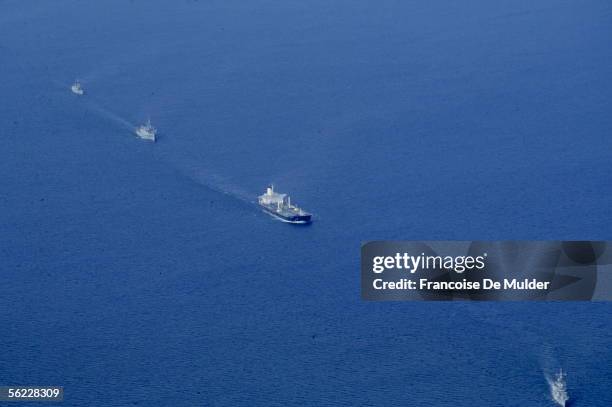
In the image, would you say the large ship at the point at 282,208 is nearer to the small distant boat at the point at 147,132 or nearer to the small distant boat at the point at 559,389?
the small distant boat at the point at 147,132

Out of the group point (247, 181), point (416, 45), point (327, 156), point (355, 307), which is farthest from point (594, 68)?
point (355, 307)

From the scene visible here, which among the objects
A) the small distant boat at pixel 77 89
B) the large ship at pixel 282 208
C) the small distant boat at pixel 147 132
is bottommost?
the large ship at pixel 282 208

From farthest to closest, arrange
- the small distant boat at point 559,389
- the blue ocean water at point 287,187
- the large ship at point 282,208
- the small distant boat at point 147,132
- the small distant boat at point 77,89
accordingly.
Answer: the small distant boat at point 77,89 → the small distant boat at point 147,132 → the large ship at point 282,208 → the blue ocean water at point 287,187 → the small distant boat at point 559,389

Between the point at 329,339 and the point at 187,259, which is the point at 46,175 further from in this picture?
the point at 329,339

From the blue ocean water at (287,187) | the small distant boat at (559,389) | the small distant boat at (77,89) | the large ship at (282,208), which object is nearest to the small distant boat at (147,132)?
the blue ocean water at (287,187)

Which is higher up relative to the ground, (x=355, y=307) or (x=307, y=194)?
(x=307, y=194)

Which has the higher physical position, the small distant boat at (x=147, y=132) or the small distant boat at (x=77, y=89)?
the small distant boat at (x=77, y=89)

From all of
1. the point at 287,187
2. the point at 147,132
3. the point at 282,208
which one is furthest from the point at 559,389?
the point at 147,132
